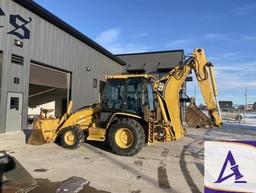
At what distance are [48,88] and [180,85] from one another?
44.0 ft

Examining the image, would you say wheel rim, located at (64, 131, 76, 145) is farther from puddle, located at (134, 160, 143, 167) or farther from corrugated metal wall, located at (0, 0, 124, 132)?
corrugated metal wall, located at (0, 0, 124, 132)

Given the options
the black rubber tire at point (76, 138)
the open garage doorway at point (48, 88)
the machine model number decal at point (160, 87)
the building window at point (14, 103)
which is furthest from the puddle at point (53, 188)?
the open garage doorway at point (48, 88)

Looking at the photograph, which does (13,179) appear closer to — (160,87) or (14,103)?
(160,87)

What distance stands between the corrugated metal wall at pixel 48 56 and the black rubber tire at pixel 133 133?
6.13 m

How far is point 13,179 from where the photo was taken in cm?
578

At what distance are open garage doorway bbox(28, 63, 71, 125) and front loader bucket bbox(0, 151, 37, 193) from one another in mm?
8107

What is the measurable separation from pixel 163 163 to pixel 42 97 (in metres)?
17.6

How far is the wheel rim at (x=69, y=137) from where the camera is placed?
1017 centimetres

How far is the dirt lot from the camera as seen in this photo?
5929mm

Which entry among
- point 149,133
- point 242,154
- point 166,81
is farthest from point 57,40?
point 242,154

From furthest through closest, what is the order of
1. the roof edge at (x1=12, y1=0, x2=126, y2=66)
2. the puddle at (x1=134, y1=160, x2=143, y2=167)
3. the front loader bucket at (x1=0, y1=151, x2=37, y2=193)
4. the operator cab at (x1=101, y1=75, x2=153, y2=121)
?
the roof edge at (x1=12, y1=0, x2=126, y2=66)
the operator cab at (x1=101, y1=75, x2=153, y2=121)
the puddle at (x1=134, y1=160, x2=143, y2=167)
the front loader bucket at (x1=0, y1=151, x2=37, y2=193)

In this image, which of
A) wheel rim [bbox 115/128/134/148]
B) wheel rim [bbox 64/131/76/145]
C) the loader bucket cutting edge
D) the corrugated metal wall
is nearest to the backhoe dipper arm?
wheel rim [bbox 115/128/134/148]

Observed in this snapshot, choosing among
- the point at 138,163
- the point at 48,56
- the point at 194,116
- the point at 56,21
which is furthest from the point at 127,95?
the point at 194,116

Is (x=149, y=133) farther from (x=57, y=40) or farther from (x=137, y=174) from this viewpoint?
(x=57, y=40)
